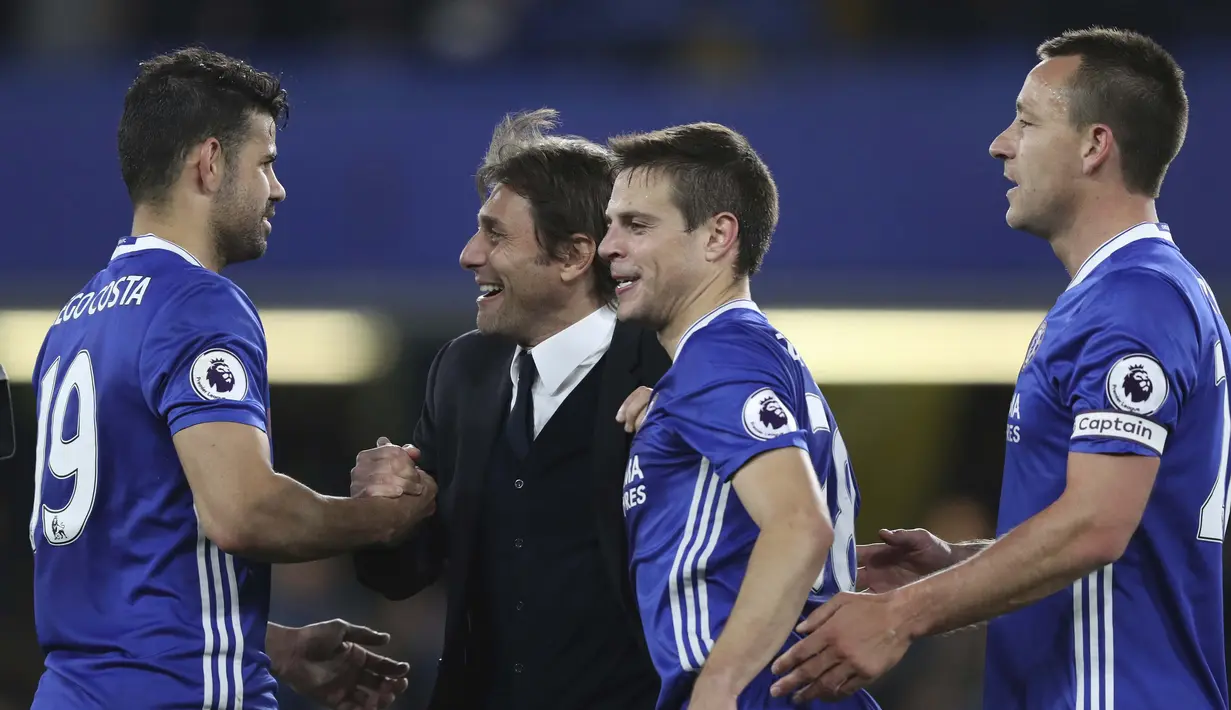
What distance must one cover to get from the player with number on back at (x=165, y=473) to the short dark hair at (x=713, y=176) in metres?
0.91

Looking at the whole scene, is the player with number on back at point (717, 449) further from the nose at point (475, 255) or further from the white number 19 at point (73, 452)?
the white number 19 at point (73, 452)

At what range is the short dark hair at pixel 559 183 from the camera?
3.91 meters

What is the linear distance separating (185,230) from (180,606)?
32.0 inches

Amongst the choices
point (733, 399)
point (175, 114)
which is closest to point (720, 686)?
point (733, 399)

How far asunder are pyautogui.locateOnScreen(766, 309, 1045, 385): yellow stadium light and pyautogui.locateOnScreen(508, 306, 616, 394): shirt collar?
4.83 m

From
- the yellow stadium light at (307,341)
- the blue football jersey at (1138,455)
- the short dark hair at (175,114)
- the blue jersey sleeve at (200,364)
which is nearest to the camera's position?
the blue football jersey at (1138,455)

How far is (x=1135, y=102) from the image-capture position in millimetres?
3287

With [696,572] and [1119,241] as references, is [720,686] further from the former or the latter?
[1119,241]

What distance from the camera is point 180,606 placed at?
319 cm

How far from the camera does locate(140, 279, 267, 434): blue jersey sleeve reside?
313cm

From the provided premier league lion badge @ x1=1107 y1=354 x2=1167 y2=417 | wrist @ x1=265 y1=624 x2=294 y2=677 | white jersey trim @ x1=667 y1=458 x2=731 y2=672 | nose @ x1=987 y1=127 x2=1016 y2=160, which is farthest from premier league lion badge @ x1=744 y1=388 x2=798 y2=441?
wrist @ x1=265 y1=624 x2=294 y2=677

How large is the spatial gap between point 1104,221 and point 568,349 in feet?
4.14

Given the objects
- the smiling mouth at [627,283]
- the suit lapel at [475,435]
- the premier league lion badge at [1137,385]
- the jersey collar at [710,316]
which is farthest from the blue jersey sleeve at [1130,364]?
the suit lapel at [475,435]

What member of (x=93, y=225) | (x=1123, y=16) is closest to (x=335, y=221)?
(x=93, y=225)
